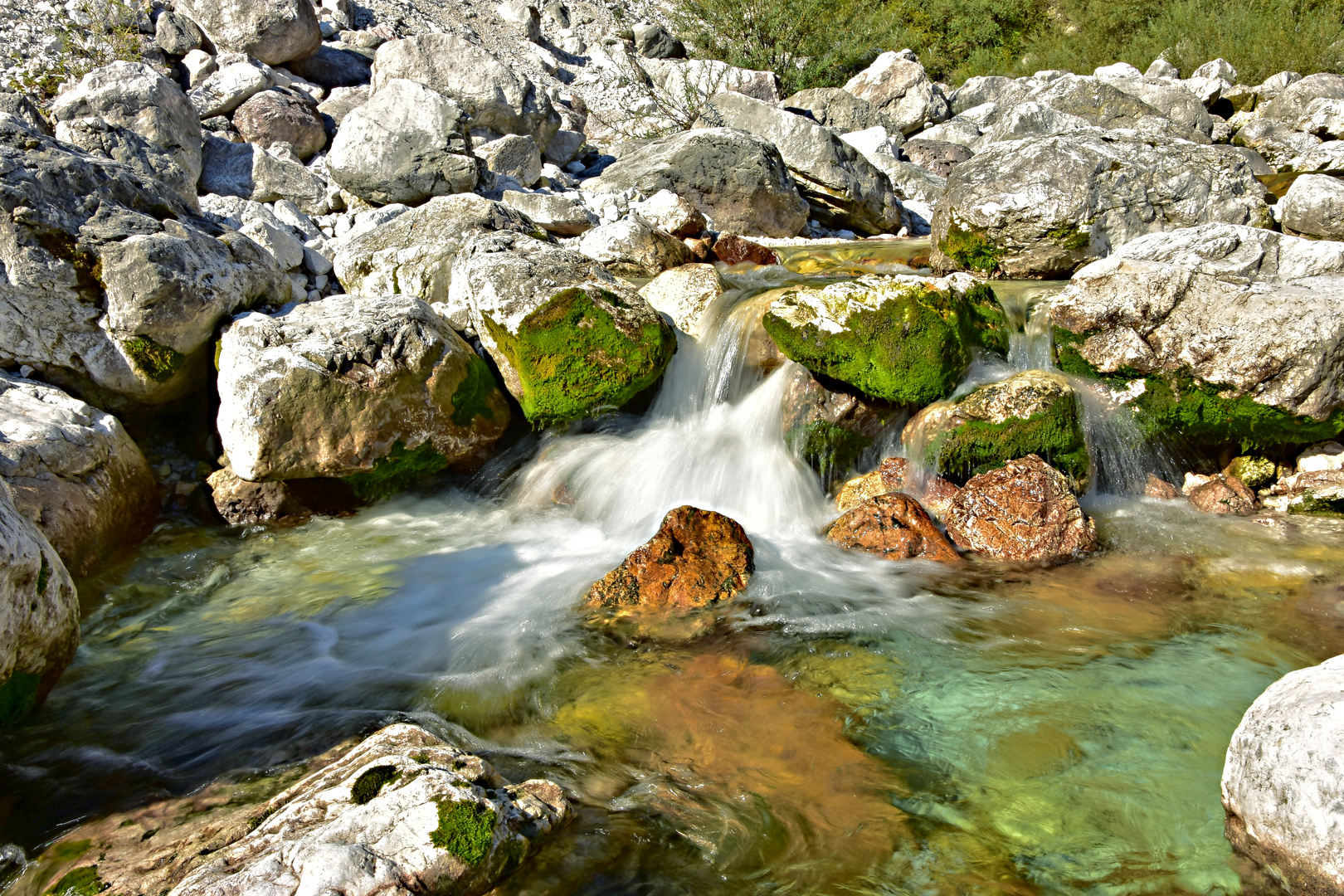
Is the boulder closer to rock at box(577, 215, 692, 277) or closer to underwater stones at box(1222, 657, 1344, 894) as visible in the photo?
rock at box(577, 215, 692, 277)

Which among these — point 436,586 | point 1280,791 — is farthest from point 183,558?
point 1280,791

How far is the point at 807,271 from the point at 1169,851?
7367 mm

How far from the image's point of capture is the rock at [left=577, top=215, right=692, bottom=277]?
28.0ft

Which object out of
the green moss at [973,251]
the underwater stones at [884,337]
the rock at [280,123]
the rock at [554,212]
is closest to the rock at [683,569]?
the underwater stones at [884,337]

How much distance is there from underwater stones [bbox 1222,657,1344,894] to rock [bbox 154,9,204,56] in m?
15.1

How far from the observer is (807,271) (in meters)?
9.11

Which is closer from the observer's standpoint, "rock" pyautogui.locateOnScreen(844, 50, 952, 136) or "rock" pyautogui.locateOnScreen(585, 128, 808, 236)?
"rock" pyautogui.locateOnScreen(585, 128, 808, 236)

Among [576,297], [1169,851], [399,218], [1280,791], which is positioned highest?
[399,218]

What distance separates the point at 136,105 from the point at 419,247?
406 cm

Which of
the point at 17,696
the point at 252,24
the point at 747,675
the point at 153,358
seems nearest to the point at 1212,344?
the point at 747,675

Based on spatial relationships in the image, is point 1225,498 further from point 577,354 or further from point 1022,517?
point 577,354

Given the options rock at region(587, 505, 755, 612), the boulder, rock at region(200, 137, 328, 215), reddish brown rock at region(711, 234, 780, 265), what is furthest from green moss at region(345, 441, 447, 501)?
rock at region(200, 137, 328, 215)

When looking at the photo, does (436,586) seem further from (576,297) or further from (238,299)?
(238,299)

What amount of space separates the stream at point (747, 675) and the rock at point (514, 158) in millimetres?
5879
